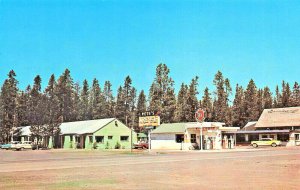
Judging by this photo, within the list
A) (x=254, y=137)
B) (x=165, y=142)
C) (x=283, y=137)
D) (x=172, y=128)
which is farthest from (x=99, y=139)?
(x=283, y=137)

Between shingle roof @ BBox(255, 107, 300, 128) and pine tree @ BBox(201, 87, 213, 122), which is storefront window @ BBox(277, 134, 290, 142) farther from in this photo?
pine tree @ BBox(201, 87, 213, 122)

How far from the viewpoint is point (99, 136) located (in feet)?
233

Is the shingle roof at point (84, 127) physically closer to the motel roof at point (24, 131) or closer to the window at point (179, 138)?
the motel roof at point (24, 131)

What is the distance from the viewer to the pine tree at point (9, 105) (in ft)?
316

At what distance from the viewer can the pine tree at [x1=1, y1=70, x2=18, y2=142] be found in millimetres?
96188

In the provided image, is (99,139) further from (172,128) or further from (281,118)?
(281,118)

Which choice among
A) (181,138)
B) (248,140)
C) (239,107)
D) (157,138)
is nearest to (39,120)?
(157,138)

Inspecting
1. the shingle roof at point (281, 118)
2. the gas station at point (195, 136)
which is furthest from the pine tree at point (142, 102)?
the gas station at point (195, 136)

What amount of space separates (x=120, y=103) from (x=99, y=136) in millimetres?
49723

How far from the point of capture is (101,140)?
234 feet

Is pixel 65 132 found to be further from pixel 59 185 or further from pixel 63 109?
pixel 59 185

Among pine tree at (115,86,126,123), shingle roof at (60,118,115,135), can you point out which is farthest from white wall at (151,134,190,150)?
pine tree at (115,86,126,123)

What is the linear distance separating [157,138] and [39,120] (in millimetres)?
24584

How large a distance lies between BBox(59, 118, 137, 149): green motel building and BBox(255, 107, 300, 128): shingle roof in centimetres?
3038
